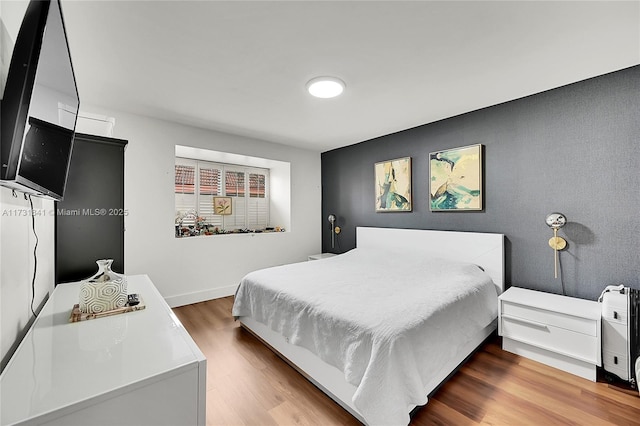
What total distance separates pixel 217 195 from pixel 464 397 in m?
4.06

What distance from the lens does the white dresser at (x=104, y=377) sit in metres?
0.74

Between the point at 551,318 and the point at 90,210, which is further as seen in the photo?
the point at 551,318

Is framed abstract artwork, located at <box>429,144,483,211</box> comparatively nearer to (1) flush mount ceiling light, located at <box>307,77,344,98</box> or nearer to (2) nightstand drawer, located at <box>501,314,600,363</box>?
(2) nightstand drawer, located at <box>501,314,600,363</box>

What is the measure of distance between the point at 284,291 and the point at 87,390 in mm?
1550

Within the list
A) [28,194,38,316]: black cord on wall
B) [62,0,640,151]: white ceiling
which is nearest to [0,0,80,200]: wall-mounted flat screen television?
[28,194,38,316]: black cord on wall

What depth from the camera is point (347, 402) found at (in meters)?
1.65

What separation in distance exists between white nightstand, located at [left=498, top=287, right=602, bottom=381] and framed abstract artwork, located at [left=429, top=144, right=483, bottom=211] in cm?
109

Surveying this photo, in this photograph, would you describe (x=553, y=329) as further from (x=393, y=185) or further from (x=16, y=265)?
(x=16, y=265)

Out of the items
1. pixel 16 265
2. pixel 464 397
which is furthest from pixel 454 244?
pixel 16 265

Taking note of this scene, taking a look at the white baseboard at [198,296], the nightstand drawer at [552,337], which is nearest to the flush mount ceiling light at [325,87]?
the nightstand drawer at [552,337]

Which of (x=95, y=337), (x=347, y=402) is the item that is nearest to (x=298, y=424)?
(x=347, y=402)

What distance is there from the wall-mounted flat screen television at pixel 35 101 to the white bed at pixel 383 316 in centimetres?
163

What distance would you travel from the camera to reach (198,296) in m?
3.62

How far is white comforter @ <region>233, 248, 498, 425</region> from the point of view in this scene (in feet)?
4.78
